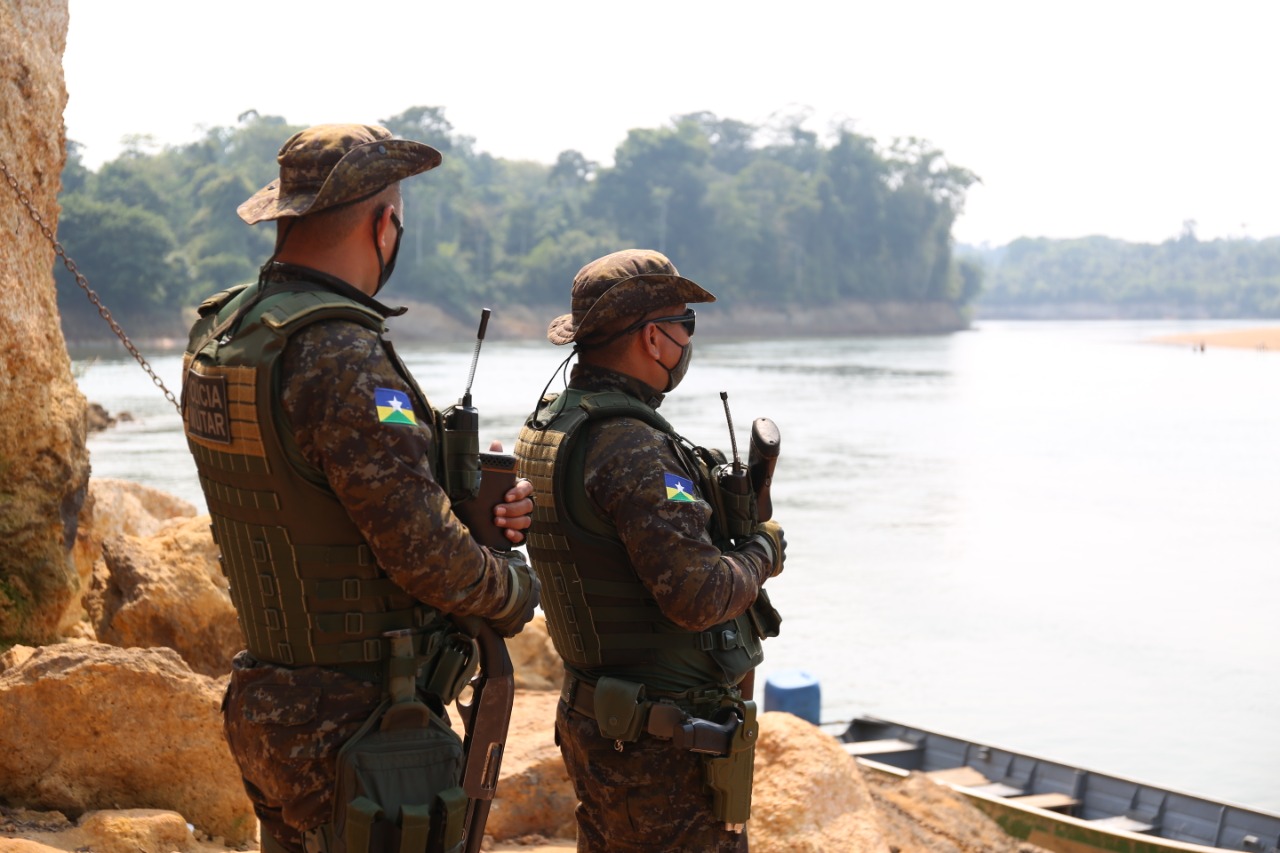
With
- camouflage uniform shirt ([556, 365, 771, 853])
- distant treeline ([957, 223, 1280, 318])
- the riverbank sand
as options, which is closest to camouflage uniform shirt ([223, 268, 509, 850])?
camouflage uniform shirt ([556, 365, 771, 853])

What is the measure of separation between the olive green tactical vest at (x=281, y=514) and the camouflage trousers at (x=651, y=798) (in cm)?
77

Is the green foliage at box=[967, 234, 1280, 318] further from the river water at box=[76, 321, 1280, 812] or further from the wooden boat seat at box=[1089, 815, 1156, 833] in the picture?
the wooden boat seat at box=[1089, 815, 1156, 833]

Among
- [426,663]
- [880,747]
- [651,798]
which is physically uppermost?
[426,663]

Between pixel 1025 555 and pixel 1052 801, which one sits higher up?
pixel 1052 801

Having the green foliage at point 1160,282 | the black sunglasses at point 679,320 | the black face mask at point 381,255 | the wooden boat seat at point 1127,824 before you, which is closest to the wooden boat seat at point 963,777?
the wooden boat seat at point 1127,824

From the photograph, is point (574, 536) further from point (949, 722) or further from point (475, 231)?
point (475, 231)

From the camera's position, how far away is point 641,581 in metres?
3.20

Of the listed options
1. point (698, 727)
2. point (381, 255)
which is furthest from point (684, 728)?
point (381, 255)

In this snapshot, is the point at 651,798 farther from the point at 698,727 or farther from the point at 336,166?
the point at 336,166

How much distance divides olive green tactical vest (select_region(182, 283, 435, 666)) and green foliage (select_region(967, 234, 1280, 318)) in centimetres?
17563

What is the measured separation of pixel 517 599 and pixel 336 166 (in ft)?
3.05

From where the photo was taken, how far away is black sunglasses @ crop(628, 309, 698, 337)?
3.34 meters

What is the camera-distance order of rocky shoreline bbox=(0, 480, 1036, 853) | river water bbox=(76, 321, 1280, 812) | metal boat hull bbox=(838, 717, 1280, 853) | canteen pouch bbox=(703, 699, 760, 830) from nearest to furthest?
canteen pouch bbox=(703, 699, 760, 830), rocky shoreline bbox=(0, 480, 1036, 853), metal boat hull bbox=(838, 717, 1280, 853), river water bbox=(76, 321, 1280, 812)

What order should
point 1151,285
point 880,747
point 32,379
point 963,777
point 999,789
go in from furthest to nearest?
point 1151,285 < point 880,747 < point 963,777 < point 999,789 < point 32,379
